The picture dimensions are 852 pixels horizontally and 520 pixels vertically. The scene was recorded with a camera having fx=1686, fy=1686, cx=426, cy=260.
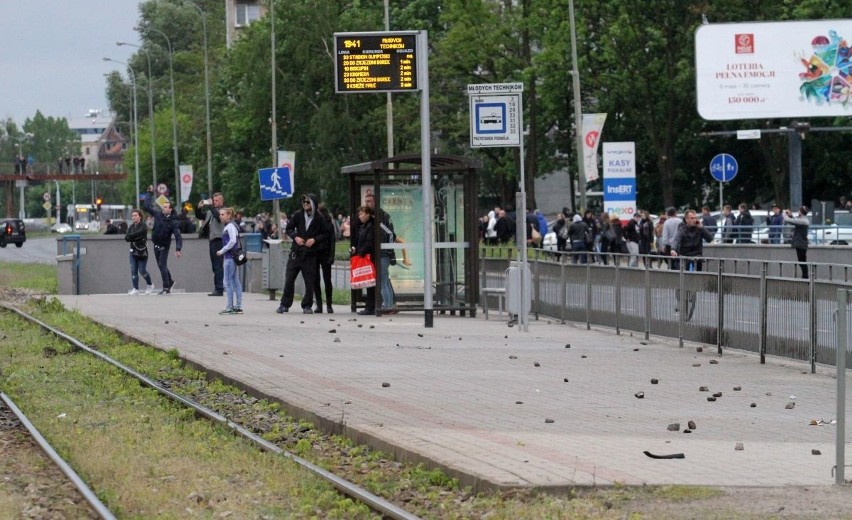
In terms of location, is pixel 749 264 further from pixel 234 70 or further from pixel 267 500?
pixel 234 70

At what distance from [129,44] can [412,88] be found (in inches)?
2661

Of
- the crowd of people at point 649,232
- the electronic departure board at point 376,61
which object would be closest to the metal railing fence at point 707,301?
the crowd of people at point 649,232

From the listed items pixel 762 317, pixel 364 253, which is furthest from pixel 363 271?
pixel 762 317

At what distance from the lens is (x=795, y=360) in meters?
17.2

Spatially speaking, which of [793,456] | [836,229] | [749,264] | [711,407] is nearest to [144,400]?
[711,407]

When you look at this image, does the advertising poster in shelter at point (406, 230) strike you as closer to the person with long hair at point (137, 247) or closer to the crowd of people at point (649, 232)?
the crowd of people at point (649, 232)

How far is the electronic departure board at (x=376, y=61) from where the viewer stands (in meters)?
23.6

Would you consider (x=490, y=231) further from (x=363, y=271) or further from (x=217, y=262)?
(x=363, y=271)

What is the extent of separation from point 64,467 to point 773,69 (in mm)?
40647

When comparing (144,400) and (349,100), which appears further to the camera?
(349,100)

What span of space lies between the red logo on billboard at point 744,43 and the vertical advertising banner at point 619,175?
1384cm

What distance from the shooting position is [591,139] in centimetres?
4075

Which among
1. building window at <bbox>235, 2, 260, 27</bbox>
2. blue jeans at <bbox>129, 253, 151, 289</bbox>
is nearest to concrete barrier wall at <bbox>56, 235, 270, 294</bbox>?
blue jeans at <bbox>129, 253, 151, 289</bbox>

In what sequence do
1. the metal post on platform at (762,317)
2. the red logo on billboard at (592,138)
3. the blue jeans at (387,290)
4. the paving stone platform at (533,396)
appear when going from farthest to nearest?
the red logo on billboard at (592,138) → the blue jeans at (387,290) → the metal post on platform at (762,317) → the paving stone platform at (533,396)
